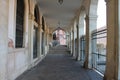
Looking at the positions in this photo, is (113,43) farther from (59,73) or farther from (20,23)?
(20,23)

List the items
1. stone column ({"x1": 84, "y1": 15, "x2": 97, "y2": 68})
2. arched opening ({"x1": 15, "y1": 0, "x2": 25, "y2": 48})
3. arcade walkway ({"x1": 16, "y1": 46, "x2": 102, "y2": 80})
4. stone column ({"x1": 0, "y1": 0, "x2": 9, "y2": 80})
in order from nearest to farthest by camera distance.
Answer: stone column ({"x1": 0, "y1": 0, "x2": 9, "y2": 80}) → arcade walkway ({"x1": 16, "y1": 46, "x2": 102, "y2": 80}) → arched opening ({"x1": 15, "y1": 0, "x2": 25, "y2": 48}) → stone column ({"x1": 84, "y1": 15, "x2": 97, "y2": 68})

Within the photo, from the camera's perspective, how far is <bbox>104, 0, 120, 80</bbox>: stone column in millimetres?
5688

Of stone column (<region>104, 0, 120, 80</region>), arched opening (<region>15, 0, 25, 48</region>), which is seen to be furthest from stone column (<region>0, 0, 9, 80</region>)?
stone column (<region>104, 0, 120, 80</region>)

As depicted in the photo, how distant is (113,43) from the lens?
5.95 metres

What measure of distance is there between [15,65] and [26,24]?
9.02 ft

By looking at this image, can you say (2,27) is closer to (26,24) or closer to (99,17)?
(26,24)

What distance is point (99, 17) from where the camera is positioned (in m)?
10.6

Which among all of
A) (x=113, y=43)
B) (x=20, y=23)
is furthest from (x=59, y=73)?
(x=113, y=43)

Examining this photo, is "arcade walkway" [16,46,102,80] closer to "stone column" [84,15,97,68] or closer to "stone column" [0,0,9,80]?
"stone column" [84,15,97,68]

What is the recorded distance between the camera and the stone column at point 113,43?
5688 millimetres

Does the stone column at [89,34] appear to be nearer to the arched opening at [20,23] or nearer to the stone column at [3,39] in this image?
the arched opening at [20,23]

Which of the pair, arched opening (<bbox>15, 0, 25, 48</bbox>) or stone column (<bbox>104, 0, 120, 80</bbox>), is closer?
stone column (<bbox>104, 0, 120, 80</bbox>)

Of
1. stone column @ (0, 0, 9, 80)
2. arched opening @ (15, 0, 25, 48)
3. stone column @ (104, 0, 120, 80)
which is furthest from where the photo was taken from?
arched opening @ (15, 0, 25, 48)

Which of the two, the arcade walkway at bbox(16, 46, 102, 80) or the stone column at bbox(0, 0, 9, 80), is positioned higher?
the stone column at bbox(0, 0, 9, 80)
